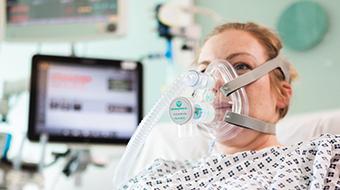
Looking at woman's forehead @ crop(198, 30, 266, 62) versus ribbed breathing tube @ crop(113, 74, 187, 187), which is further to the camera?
woman's forehead @ crop(198, 30, 266, 62)

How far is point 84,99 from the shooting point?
8.26 feet

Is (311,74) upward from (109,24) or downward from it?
downward

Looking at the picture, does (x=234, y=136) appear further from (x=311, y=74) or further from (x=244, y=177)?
(x=311, y=74)

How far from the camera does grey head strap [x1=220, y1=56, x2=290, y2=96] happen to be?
156cm

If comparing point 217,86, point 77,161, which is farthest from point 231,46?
point 77,161

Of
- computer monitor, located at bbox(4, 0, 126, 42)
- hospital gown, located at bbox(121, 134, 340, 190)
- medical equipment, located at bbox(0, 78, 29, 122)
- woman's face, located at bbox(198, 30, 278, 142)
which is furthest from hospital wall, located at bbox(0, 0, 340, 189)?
hospital gown, located at bbox(121, 134, 340, 190)

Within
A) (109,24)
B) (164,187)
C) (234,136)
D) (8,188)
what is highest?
(109,24)

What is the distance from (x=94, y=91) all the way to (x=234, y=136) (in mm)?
1075

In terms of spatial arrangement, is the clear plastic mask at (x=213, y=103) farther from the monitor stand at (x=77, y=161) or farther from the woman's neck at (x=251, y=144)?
the monitor stand at (x=77, y=161)

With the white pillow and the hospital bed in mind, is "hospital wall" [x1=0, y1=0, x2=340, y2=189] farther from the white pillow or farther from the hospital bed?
the white pillow

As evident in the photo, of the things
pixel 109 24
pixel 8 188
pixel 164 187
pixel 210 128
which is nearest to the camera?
pixel 164 187

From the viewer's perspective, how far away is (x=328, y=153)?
1303 millimetres

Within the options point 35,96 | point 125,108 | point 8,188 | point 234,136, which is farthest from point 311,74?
point 8,188

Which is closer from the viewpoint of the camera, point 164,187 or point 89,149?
point 164,187
